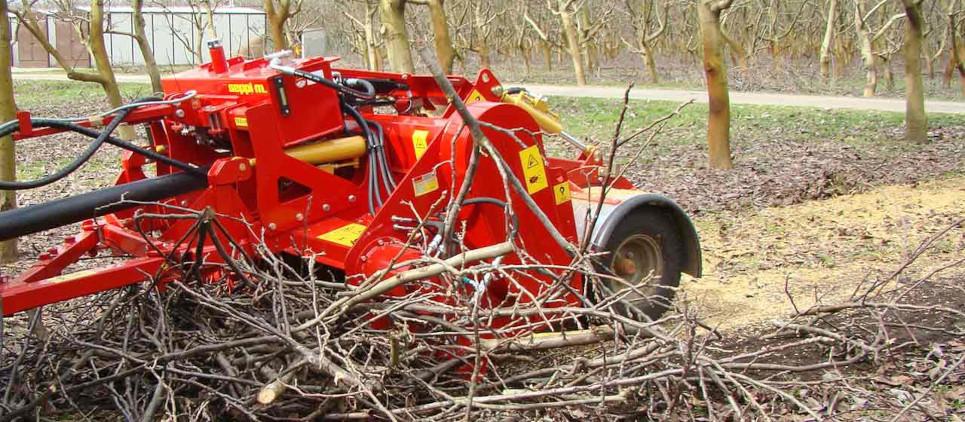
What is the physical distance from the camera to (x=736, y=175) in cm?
1191

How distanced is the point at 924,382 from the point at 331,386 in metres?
3.10

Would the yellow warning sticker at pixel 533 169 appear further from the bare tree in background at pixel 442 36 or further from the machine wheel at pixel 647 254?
the bare tree in background at pixel 442 36

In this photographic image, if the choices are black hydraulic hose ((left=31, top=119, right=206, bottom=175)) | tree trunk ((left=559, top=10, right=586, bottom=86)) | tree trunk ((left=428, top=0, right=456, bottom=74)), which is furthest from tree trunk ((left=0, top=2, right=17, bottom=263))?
tree trunk ((left=559, top=10, right=586, bottom=86))

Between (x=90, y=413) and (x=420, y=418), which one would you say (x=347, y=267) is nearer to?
(x=420, y=418)

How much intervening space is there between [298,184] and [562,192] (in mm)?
1539

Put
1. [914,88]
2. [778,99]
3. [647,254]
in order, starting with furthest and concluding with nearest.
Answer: [778,99] → [914,88] → [647,254]

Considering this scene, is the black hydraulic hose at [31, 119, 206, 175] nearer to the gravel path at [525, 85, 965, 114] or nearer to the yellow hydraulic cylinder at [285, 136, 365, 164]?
A: the yellow hydraulic cylinder at [285, 136, 365, 164]

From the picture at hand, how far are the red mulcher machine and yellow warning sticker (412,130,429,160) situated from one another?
0.01 metres

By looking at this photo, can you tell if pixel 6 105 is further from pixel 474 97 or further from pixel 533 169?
pixel 533 169

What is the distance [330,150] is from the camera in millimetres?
5141

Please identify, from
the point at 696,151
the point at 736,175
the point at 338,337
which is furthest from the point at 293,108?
the point at 696,151

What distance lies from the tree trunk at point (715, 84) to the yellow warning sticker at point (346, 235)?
7774mm

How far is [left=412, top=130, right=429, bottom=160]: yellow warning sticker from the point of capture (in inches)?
207

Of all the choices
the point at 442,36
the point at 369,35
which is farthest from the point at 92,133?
the point at 369,35
